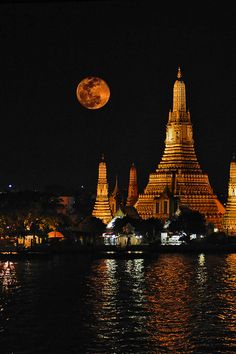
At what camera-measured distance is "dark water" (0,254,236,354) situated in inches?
723

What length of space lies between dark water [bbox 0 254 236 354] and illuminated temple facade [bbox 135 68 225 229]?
14.7 m

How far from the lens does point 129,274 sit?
34688 millimetres

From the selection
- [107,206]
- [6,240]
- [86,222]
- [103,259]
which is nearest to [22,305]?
[103,259]

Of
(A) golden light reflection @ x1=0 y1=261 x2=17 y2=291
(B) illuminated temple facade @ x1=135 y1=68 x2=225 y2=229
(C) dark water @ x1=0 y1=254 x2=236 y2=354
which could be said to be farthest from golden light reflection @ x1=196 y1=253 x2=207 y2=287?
(B) illuminated temple facade @ x1=135 y1=68 x2=225 y2=229

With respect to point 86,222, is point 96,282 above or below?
below

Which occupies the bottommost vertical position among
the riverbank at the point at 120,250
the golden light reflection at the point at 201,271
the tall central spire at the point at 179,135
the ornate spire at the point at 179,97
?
the golden light reflection at the point at 201,271

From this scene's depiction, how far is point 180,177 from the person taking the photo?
54.1m

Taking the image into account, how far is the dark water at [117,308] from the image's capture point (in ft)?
60.2

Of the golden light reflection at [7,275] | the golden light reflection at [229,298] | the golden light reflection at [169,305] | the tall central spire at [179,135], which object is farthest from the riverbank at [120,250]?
the golden light reflection at [229,298]

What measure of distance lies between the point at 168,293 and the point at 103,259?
1702 cm

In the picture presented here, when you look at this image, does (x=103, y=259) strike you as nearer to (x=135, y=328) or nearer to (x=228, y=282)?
(x=228, y=282)

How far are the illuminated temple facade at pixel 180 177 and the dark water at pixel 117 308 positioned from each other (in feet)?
48.3

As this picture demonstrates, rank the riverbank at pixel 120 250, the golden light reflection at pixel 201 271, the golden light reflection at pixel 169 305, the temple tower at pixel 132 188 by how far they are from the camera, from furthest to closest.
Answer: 1. the temple tower at pixel 132 188
2. the riverbank at pixel 120 250
3. the golden light reflection at pixel 201 271
4. the golden light reflection at pixel 169 305

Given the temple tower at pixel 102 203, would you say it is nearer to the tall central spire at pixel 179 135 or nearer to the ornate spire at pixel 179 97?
the tall central spire at pixel 179 135
